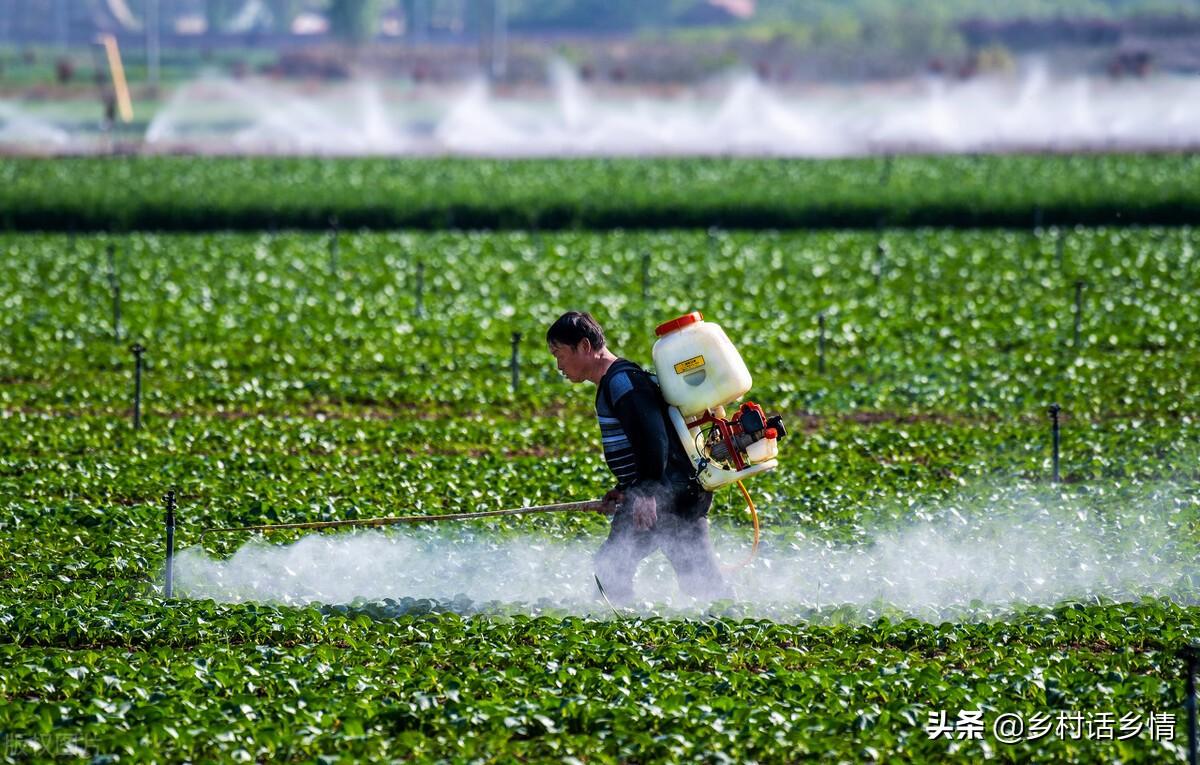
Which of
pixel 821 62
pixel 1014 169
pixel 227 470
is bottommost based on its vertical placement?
pixel 227 470

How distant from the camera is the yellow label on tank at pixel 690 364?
9.45m

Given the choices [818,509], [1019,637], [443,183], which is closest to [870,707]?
[1019,637]

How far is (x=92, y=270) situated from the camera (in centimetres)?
2769

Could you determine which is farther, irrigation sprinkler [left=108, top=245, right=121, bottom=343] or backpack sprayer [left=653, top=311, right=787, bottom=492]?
irrigation sprinkler [left=108, top=245, right=121, bottom=343]

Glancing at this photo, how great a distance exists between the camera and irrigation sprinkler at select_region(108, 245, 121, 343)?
21.7m

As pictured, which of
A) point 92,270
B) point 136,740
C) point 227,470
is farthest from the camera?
point 92,270

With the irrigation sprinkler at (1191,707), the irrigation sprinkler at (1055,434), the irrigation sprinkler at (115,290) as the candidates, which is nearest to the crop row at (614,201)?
the irrigation sprinkler at (115,290)

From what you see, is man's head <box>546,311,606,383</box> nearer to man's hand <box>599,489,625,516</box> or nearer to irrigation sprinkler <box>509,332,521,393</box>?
man's hand <box>599,489,625,516</box>

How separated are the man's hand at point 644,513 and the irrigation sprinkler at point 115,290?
14.0 metres

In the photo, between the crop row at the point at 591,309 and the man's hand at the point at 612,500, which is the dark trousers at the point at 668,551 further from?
the crop row at the point at 591,309

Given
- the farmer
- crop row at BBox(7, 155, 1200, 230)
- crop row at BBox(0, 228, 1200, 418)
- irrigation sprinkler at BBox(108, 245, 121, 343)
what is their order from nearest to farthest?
the farmer
crop row at BBox(0, 228, 1200, 418)
irrigation sprinkler at BBox(108, 245, 121, 343)
crop row at BBox(7, 155, 1200, 230)

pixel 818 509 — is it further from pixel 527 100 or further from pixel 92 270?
pixel 527 100

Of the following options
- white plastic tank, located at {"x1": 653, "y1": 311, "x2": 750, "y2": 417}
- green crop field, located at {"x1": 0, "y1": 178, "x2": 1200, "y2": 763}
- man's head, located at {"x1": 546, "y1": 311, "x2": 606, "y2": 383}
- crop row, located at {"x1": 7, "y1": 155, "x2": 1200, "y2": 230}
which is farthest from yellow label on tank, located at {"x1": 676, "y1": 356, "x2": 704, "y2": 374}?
crop row, located at {"x1": 7, "y1": 155, "x2": 1200, "y2": 230}

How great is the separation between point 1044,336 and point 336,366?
9.25m
